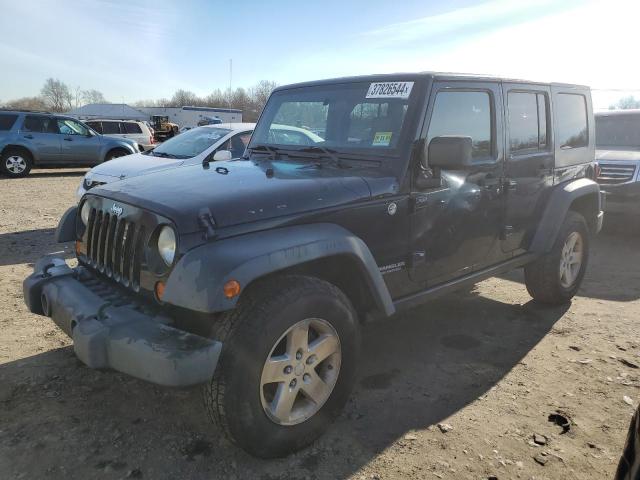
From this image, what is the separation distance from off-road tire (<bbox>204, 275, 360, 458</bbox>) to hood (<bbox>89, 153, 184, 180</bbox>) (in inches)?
197

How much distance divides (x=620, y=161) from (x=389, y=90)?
6191 mm

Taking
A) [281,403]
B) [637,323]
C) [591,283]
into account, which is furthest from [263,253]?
[591,283]

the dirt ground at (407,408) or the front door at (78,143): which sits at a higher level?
the front door at (78,143)

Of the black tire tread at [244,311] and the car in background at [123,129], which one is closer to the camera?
the black tire tread at [244,311]

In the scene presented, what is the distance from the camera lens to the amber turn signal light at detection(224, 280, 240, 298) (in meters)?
2.25

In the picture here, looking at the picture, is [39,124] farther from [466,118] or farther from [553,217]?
[553,217]

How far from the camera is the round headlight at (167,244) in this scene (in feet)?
8.06

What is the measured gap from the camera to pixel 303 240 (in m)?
2.57

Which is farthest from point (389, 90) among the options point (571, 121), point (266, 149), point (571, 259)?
point (571, 259)

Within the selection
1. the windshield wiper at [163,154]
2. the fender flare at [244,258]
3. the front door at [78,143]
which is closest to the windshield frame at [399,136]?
the fender flare at [244,258]

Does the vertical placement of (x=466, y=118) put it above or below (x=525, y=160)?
above

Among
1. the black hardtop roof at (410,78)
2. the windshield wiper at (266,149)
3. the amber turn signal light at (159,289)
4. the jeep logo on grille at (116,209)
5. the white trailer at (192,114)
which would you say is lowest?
the amber turn signal light at (159,289)

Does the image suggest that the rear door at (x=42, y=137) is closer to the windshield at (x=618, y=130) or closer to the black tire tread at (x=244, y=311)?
the windshield at (x=618, y=130)

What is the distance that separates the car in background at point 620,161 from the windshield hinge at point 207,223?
21.5 ft
